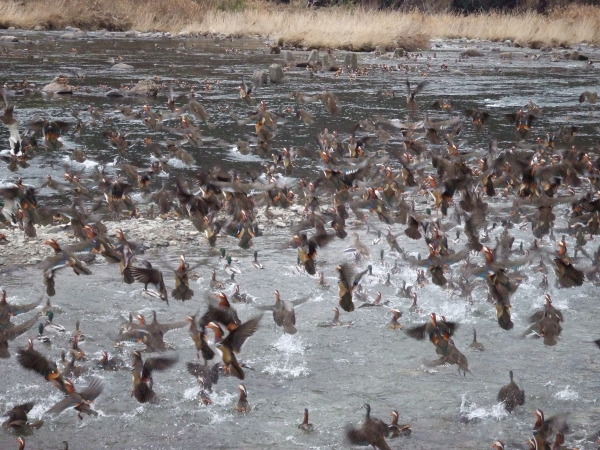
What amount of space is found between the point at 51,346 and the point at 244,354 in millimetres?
1431

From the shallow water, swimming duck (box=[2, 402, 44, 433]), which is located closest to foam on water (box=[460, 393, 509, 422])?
the shallow water

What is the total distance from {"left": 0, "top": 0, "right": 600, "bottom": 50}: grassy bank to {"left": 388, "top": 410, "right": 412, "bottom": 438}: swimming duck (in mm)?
28275

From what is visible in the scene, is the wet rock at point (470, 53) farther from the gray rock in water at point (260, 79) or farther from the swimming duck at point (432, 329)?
the swimming duck at point (432, 329)

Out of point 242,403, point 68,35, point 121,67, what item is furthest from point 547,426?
point 68,35

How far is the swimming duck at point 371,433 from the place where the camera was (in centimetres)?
570

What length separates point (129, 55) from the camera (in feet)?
97.6

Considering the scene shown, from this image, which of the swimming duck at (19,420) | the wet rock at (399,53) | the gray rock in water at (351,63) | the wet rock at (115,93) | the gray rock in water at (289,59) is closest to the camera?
the swimming duck at (19,420)

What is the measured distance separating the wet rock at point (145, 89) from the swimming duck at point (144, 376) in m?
13.8

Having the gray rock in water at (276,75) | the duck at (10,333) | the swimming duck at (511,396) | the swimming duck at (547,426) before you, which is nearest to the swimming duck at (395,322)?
the swimming duck at (511,396)

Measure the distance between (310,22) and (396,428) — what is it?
3192 cm

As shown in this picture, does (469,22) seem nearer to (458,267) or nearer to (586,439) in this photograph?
(458,267)

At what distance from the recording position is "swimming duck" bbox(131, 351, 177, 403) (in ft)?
20.3

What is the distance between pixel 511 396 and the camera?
6324 millimetres

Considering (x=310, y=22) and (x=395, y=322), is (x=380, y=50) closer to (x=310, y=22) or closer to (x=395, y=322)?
(x=310, y=22)
